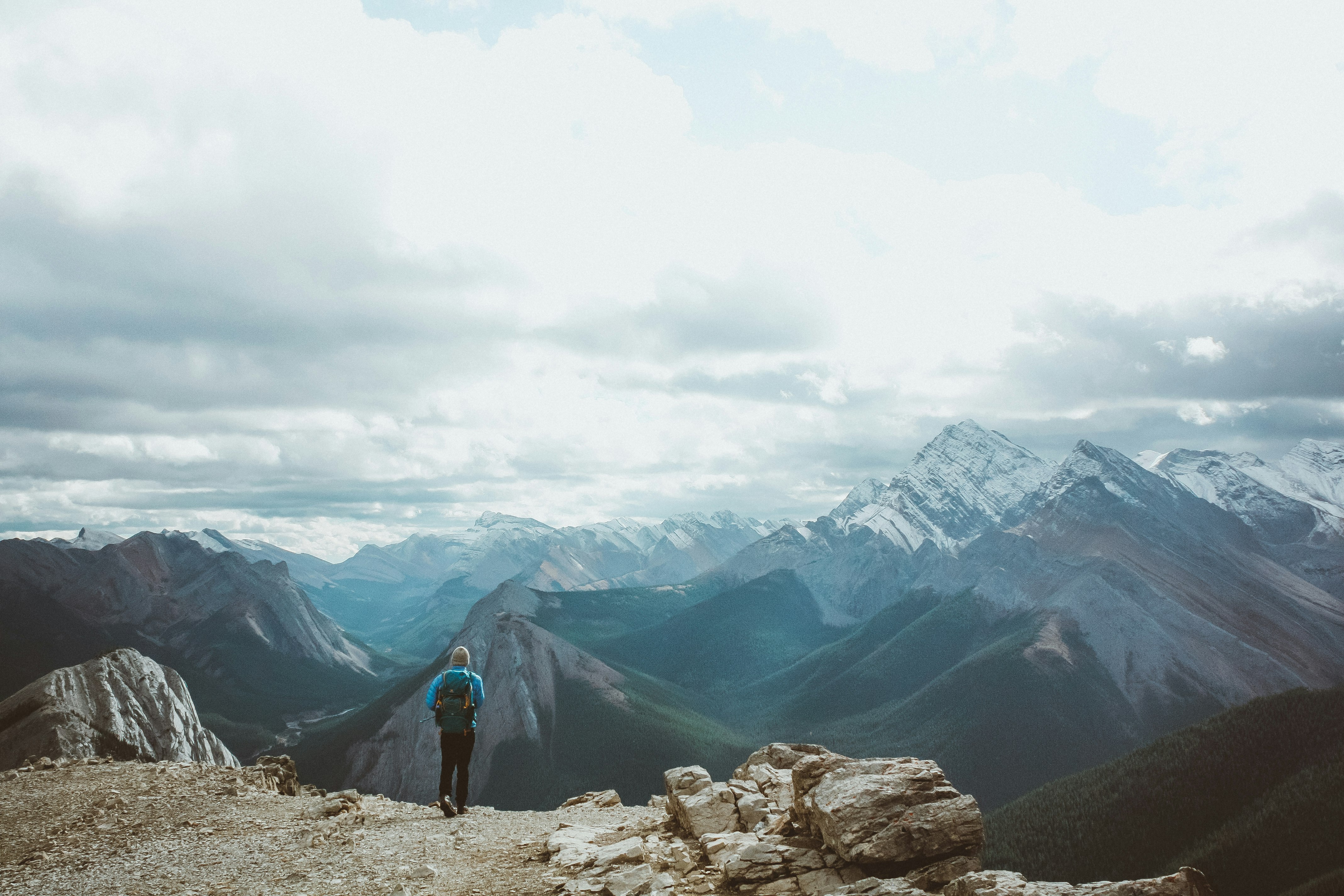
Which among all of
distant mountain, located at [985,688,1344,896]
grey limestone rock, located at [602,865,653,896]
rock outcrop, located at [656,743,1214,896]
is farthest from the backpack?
distant mountain, located at [985,688,1344,896]

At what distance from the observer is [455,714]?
90.7 feet

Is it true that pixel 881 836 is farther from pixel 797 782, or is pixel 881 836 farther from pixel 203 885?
pixel 203 885

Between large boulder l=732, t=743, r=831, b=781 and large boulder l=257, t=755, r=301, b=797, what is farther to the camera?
large boulder l=257, t=755, r=301, b=797

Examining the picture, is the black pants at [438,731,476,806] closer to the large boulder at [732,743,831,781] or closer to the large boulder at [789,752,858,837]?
the large boulder at [732,743,831,781]

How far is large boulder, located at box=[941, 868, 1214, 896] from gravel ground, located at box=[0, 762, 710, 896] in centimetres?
667

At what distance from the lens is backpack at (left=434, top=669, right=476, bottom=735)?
90.3ft

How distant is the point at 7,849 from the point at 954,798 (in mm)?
27729

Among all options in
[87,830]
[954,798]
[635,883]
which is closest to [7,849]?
[87,830]

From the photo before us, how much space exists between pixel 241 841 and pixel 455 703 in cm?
780

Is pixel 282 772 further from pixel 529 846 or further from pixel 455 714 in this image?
pixel 529 846

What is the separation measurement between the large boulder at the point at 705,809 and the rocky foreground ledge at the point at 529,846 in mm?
59

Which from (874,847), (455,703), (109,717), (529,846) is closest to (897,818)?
(874,847)

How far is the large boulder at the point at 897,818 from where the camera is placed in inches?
769

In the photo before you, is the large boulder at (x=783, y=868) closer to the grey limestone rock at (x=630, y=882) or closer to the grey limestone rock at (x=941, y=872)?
the grey limestone rock at (x=941, y=872)
